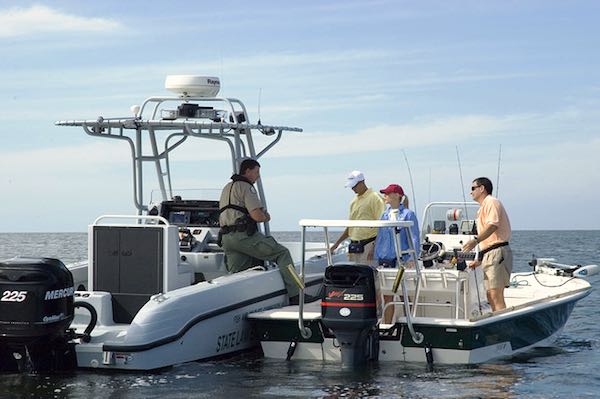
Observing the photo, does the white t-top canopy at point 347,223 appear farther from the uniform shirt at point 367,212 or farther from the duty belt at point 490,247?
the uniform shirt at point 367,212

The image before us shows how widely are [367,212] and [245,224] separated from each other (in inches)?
58.3

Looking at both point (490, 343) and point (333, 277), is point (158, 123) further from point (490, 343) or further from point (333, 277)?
point (490, 343)

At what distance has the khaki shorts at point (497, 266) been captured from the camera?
33.1 ft

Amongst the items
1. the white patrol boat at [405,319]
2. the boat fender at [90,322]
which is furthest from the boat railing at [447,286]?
the boat fender at [90,322]

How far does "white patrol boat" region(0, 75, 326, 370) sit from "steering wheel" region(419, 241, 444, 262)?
1.22 m

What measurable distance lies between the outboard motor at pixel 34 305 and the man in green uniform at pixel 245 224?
200cm

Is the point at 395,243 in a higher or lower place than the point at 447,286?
higher

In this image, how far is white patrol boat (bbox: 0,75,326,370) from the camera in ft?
28.4

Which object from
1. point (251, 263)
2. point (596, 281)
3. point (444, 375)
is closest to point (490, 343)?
point (444, 375)

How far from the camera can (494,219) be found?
9984mm

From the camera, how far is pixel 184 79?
37.2ft

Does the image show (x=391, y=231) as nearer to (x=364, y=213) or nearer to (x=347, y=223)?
(x=364, y=213)

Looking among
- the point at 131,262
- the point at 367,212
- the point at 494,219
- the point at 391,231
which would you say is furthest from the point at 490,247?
the point at 131,262

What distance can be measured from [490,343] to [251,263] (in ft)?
8.34
